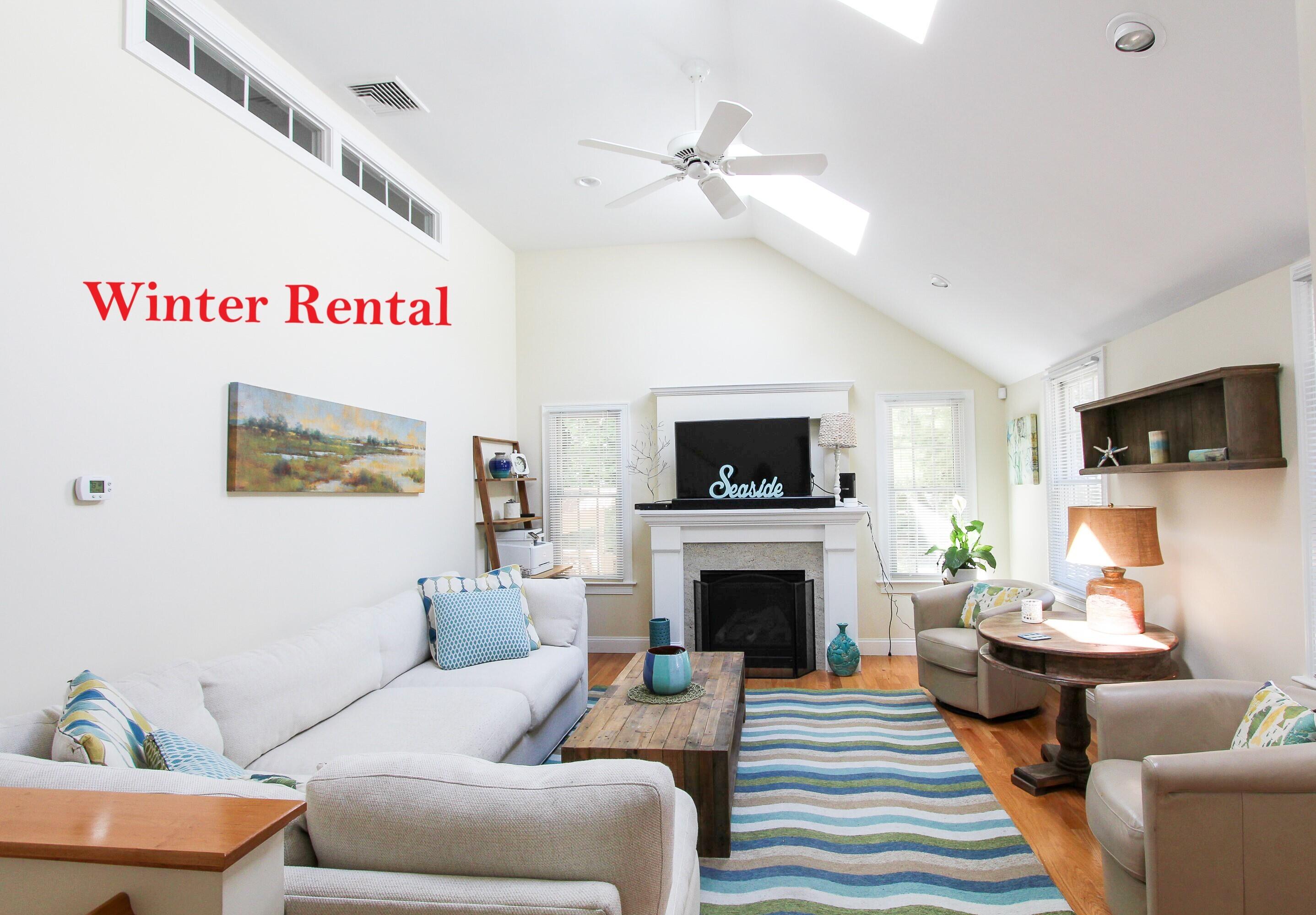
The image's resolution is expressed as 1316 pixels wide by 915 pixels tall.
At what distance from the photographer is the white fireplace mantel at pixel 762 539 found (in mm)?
5582

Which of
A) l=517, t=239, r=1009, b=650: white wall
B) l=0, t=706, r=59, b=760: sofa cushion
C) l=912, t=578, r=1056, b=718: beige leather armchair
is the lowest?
l=912, t=578, r=1056, b=718: beige leather armchair

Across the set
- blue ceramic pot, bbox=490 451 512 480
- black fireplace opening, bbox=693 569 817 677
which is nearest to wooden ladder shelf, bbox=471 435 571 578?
blue ceramic pot, bbox=490 451 512 480

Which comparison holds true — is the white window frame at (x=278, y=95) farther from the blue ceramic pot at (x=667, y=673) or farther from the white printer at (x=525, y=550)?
the blue ceramic pot at (x=667, y=673)

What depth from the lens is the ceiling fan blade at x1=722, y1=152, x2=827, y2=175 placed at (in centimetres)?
309

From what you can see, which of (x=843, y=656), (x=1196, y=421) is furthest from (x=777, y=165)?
(x=843, y=656)

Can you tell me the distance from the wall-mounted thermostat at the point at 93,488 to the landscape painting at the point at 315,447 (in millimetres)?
546

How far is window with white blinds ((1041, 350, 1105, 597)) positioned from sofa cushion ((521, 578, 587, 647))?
2871mm

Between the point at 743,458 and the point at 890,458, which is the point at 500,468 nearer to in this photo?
the point at 743,458

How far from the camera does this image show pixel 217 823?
105 centimetres

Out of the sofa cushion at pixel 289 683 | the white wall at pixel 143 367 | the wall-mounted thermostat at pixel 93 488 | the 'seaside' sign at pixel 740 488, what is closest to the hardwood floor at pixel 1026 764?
the 'seaside' sign at pixel 740 488

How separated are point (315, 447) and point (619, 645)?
3321 mm

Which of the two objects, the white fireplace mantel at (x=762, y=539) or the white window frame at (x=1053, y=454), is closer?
the white window frame at (x=1053, y=454)

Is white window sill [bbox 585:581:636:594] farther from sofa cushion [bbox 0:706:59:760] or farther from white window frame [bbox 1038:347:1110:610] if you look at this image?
sofa cushion [bbox 0:706:59:760]

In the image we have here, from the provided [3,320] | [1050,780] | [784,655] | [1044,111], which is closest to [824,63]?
[1044,111]
